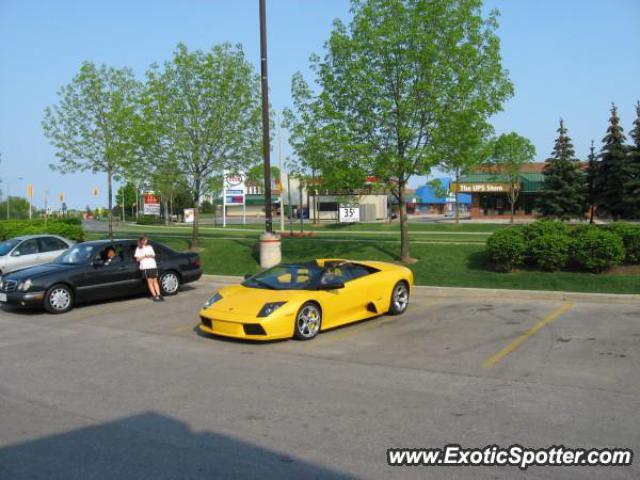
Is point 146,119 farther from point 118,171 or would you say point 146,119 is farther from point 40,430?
point 40,430

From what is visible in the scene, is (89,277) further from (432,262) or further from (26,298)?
(432,262)

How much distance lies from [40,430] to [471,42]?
13.9m

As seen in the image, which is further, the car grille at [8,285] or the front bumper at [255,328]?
the car grille at [8,285]

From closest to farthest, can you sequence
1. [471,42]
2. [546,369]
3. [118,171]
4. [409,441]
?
[409,441] → [546,369] → [471,42] → [118,171]

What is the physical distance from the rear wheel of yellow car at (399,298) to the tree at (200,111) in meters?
12.2

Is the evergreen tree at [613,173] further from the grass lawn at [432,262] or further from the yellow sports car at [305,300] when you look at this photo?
the yellow sports car at [305,300]

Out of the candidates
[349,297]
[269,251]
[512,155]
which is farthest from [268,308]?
[512,155]

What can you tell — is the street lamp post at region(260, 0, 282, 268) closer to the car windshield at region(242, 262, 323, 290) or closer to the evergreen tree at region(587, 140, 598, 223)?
the car windshield at region(242, 262, 323, 290)

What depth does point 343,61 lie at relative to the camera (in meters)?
16.2

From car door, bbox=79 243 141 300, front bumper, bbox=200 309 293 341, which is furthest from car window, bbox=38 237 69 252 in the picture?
front bumper, bbox=200 309 293 341

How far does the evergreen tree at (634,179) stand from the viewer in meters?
39.1

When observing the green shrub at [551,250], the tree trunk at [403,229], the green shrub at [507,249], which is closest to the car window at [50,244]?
the tree trunk at [403,229]

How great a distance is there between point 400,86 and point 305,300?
8.47 meters

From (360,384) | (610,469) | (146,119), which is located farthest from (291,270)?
(146,119)
